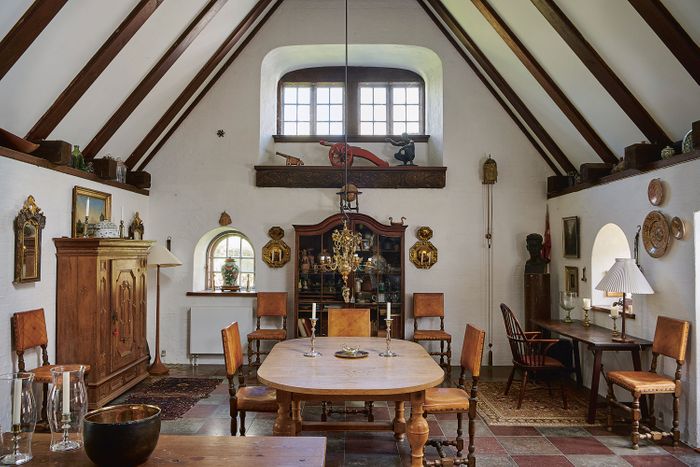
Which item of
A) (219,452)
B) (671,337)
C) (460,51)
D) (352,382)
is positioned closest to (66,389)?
(219,452)

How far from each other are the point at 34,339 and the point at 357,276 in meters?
4.12

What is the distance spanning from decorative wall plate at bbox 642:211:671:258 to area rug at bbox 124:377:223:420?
5215mm

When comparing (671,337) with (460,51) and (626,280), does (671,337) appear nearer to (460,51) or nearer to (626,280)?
(626,280)

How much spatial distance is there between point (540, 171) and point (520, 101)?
3.94ft

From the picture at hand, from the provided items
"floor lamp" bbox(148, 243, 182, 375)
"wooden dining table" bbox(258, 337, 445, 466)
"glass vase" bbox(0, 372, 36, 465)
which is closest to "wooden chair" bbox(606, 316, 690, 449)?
"wooden dining table" bbox(258, 337, 445, 466)

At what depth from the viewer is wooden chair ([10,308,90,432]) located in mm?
4629

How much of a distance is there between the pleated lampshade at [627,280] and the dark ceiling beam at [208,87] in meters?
6.00

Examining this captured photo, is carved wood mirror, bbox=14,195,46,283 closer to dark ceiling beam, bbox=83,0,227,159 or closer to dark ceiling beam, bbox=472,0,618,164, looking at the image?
dark ceiling beam, bbox=83,0,227,159

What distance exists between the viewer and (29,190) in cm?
493

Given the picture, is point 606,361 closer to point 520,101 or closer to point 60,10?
point 520,101

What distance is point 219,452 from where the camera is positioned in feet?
6.40

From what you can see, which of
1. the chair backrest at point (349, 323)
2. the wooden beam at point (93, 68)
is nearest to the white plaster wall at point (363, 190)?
the chair backrest at point (349, 323)

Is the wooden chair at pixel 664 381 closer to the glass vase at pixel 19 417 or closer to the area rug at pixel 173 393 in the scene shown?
the area rug at pixel 173 393

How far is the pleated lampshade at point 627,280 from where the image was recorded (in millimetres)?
4941
